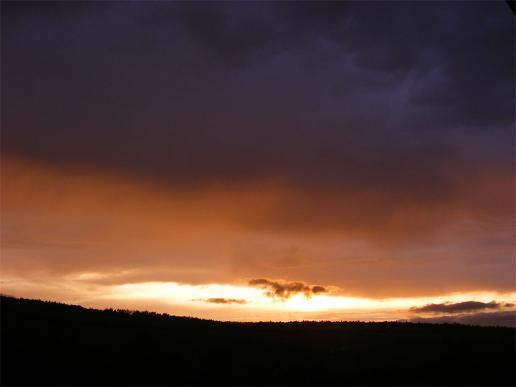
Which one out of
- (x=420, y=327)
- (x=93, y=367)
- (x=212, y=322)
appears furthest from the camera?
(x=212, y=322)

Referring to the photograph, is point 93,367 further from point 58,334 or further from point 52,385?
point 58,334

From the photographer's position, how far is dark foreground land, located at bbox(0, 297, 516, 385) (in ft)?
74.4

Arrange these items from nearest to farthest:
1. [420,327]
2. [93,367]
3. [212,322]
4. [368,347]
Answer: [93,367], [368,347], [420,327], [212,322]

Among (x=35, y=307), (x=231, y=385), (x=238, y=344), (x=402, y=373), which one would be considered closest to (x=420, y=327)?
(x=402, y=373)

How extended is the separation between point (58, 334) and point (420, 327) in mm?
19543

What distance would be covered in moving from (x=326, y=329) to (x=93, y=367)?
13.8 m

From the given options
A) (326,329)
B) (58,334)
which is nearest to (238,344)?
(326,329)

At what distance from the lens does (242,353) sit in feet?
84.5

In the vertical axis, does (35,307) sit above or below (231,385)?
above

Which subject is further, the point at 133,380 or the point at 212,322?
the point at 212,322

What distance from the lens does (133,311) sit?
36.0 m

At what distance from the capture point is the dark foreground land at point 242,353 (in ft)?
74.4

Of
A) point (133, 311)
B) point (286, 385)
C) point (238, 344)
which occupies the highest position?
point (133, 311)

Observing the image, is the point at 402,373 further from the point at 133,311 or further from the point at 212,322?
the point at 133,311
